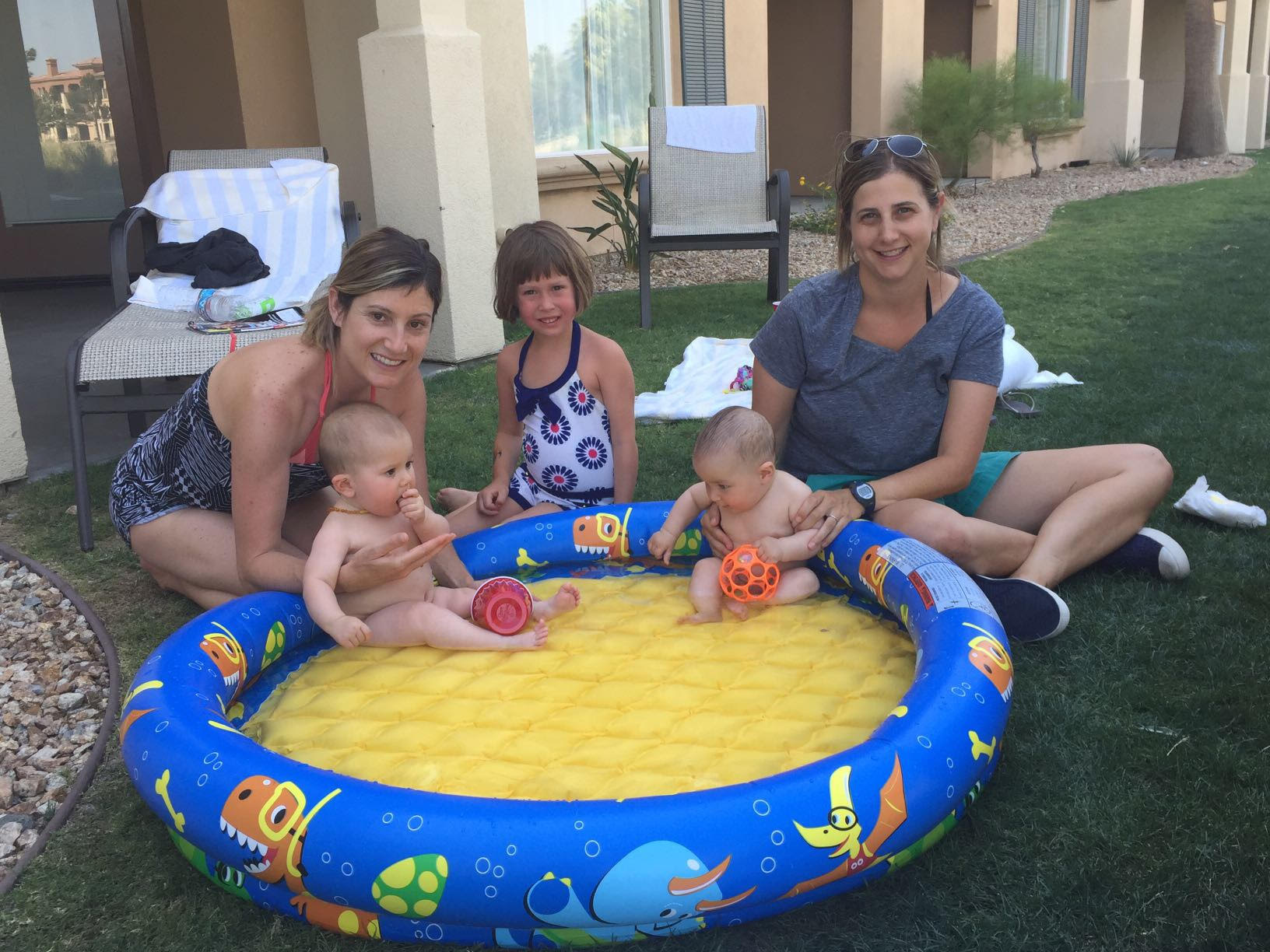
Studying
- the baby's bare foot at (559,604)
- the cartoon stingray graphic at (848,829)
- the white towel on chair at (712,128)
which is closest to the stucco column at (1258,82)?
the white towel on chair at (712,128)

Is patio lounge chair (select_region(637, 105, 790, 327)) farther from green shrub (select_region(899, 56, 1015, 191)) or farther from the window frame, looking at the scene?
green shrub (select_region(899, 56, 1015, 191))

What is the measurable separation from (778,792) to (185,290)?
4.04m

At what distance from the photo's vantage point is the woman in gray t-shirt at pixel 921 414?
2791mm

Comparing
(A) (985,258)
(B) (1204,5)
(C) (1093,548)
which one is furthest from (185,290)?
(B) (1204,5)

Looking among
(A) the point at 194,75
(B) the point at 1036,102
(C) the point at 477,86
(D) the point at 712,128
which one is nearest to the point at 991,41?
(B) the point at 1036,102

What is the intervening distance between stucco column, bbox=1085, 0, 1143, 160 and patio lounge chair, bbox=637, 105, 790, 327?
14.8m

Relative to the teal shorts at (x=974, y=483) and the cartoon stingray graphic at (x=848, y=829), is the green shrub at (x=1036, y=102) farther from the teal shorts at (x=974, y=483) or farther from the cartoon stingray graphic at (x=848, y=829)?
the cartoon stingray graphic at (x=848, y=829)

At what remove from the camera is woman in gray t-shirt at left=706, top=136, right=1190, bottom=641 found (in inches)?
110

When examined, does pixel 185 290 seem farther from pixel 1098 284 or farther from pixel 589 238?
pixel 1098 284

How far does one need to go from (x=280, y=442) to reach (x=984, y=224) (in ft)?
35.8

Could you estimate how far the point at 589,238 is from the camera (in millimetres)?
9180

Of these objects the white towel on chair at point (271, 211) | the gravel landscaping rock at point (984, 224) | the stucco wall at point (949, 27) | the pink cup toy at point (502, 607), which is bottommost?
the pink cup toy at point (502, 607)

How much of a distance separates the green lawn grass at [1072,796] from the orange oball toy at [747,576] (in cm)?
64

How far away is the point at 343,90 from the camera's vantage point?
7.00 m
